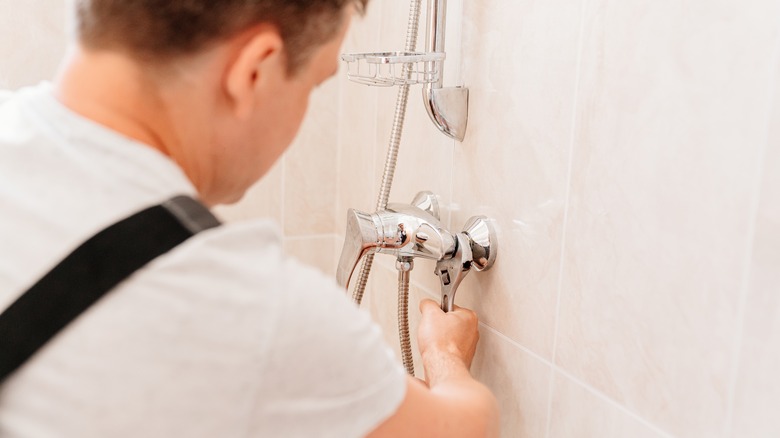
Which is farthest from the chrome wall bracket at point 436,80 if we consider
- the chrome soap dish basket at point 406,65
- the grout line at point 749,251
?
the grout line at point 749,251

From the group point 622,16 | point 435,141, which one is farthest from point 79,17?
point 435,141

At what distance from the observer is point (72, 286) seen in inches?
19.9

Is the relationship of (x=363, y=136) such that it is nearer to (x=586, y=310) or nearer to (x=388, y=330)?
(x=388, y=330)

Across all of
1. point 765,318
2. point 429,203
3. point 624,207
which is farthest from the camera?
point 429,203

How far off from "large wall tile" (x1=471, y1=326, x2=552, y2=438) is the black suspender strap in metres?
0.54

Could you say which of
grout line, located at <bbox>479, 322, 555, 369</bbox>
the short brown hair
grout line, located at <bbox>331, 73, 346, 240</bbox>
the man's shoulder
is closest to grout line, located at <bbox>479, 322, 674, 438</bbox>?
grout line, located at <bbox>479, 322, 555, 369</bbox>

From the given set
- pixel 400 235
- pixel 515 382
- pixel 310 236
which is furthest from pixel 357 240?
pixel 310 236

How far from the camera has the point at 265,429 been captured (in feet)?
1.85

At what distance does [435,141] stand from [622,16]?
0.42m

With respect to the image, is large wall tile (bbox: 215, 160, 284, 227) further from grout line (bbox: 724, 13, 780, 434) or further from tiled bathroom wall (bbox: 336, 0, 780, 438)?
grout line (bbox: 724, 13, 780, 434)

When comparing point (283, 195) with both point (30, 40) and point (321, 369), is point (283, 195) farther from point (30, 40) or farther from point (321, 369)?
point (321, 369)

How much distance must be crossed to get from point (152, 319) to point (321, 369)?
0.13 m

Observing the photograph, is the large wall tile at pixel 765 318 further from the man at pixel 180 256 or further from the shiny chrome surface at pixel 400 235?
the shiny chrome surface at pixel 400 235

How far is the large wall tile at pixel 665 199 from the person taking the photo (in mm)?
650
